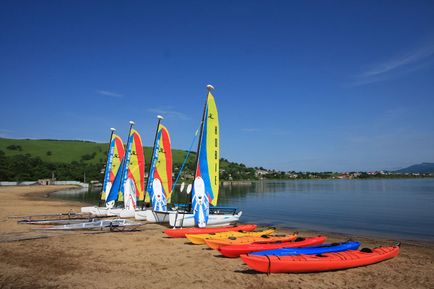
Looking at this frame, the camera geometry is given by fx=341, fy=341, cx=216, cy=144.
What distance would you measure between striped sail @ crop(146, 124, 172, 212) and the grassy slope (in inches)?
4504

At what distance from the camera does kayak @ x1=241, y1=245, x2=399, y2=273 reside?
11125 millimetres

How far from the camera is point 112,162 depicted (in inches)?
1229

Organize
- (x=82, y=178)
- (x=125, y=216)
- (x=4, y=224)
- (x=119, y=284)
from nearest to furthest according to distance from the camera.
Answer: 1. (x=119, y=284)
2. (x=4, y=224)
3. (x=125, y=216)
4. (x=82, y=178)

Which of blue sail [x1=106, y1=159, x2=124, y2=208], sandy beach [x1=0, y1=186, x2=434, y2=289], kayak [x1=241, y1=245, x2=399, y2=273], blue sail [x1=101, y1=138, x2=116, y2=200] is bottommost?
sandy beach [x1=0, y1=186, x2=434, y2=289]

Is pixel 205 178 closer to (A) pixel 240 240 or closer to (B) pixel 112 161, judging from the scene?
(A) pixel 240 240

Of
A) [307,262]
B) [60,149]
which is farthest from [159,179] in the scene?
[60,149]

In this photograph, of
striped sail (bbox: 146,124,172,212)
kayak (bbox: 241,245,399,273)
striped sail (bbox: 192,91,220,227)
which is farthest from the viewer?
striped sail (bbox: 146,124,172,212)

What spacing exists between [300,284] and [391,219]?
25201 mm

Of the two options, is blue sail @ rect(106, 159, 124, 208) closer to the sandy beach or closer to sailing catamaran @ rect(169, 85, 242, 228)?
sailing catamaran @ rect(169, 85, 242, 228)

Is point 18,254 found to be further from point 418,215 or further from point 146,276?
point 418,215

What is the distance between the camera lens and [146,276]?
1081 centimetres

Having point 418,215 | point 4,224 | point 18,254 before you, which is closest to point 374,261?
point 18,254

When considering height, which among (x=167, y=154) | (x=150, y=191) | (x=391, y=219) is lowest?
(x=391, y=219)

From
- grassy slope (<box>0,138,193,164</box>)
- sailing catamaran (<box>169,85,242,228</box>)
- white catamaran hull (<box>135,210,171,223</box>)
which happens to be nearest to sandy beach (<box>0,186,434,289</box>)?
sailing catamaran (<box>169,85,242,228</box>)
